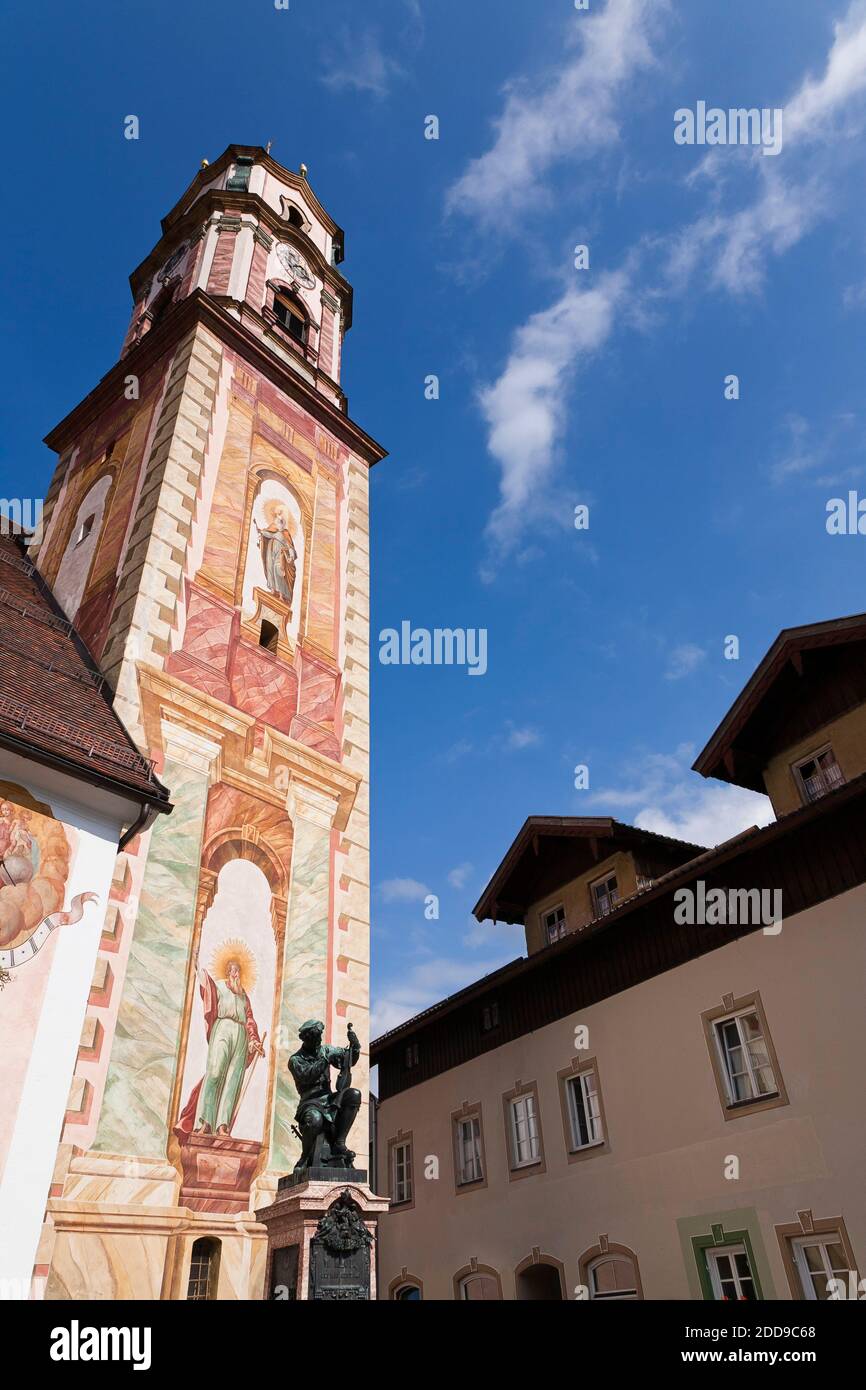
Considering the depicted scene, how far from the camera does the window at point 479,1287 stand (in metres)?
17.6

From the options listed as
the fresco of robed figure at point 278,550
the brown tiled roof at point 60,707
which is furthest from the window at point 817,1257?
the fresco of robed figure at point 278,550

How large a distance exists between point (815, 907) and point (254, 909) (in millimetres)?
8591

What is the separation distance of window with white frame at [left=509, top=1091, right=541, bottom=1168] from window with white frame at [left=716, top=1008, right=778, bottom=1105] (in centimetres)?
491

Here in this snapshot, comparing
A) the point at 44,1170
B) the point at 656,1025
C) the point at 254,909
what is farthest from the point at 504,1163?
the point at 44,1170

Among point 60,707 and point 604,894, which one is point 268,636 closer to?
point 60,707

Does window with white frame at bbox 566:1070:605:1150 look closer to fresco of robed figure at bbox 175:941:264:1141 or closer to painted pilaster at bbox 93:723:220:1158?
fresco of robed figure at bbox 175:941:264:1141

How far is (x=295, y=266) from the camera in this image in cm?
2428

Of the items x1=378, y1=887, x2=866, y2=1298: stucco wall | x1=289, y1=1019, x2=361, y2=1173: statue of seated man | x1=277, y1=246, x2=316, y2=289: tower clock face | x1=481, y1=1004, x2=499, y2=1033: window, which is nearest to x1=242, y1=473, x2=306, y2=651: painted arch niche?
x1=289, y1=1019, x2=361, y2=1173: statue of seated man

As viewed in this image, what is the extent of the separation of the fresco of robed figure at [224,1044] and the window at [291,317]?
15996 mm

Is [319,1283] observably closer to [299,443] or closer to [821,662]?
[821,662]

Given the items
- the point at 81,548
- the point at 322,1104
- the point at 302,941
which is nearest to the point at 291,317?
the point at 81,548

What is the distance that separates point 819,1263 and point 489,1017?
8.98 m

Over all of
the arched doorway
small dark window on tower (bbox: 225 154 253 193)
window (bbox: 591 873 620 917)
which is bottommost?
the arched doorway

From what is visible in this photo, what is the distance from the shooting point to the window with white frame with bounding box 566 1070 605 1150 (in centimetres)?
1645
